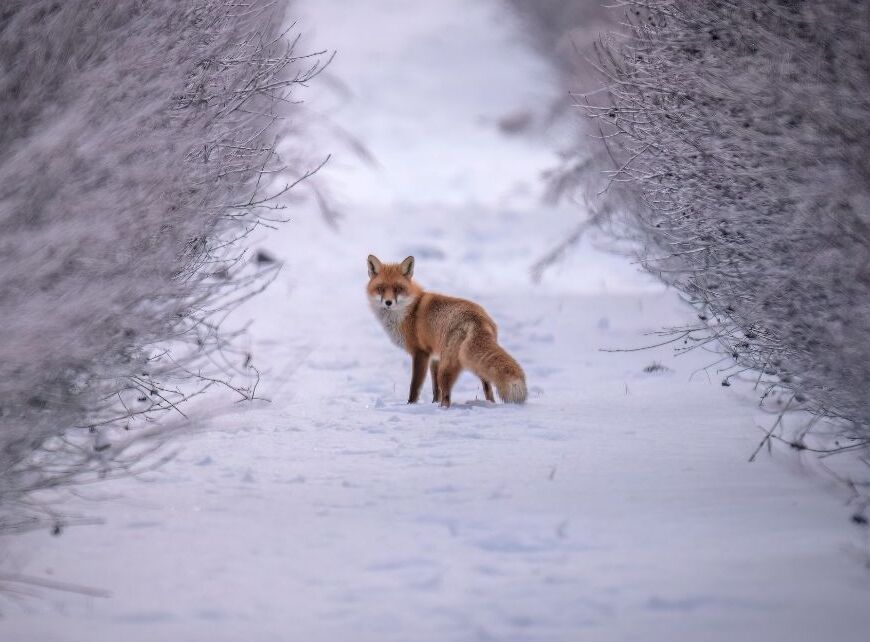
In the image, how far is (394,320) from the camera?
7.84m

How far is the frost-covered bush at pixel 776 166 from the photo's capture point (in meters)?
3.40

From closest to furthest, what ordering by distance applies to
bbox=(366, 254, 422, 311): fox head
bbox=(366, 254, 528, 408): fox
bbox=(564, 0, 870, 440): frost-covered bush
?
bbox=(564, 0, 870, 440): frost-covered bush, bbox=(366, 254, 528, 408): fox, bbox=(366, 254, 422, 311): fox head

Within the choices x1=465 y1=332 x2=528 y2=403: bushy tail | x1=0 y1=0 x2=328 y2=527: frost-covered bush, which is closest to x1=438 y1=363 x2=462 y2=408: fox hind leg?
x1=465 y1=332 x2=528 y2=403: bushy tail

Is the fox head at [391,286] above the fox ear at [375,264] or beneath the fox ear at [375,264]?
beneath

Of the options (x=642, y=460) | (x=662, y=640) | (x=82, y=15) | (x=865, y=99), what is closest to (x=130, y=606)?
(x=662, y=640)

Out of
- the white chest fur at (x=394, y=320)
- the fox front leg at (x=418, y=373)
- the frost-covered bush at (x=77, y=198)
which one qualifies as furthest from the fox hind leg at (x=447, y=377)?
the frost-covered bush at (x=77, y=198)

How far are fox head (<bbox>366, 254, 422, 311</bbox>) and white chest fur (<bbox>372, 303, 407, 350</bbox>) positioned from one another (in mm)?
18

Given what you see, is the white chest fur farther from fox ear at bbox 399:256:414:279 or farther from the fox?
fox ear at bbox 399:256:414:279

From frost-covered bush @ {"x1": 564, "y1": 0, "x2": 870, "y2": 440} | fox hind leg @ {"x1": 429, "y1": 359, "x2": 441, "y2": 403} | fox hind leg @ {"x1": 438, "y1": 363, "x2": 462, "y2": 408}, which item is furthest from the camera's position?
A: fox hind leg @ {"x1": 429, "y1": 359, "x2": 441, "y2": 403}

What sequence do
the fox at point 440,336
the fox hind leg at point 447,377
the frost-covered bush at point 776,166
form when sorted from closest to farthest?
the frost-covered bush at point 776,166 < the fox at point 440,336 < the fox hind leg at point 447,377

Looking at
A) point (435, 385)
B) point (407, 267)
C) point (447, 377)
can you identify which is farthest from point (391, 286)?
point (447, 377)

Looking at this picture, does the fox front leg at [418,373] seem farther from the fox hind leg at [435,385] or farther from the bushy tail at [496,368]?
the bushy tail at [496,368]

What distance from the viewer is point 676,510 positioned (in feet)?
12.6

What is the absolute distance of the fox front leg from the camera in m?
7.24
